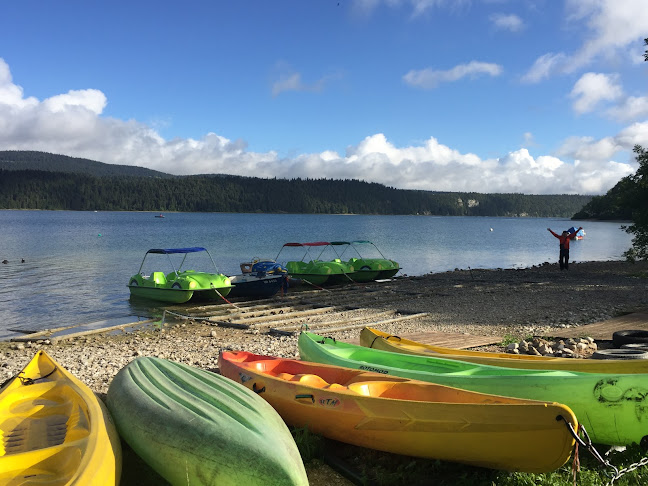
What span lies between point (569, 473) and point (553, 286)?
58.6ft

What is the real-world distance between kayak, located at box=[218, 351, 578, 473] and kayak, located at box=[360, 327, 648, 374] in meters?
2.03

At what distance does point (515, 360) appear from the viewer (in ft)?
23.0

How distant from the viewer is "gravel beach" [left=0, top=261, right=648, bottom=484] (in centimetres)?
1020

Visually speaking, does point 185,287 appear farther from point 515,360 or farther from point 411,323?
point 515,360

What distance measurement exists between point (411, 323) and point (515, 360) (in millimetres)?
7238

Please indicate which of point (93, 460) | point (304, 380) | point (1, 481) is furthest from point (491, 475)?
point (1, 481)

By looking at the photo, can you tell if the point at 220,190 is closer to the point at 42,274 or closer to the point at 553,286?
the point at 42,274

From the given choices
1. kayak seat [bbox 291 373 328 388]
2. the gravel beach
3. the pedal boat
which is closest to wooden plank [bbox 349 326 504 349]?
the gravel beach

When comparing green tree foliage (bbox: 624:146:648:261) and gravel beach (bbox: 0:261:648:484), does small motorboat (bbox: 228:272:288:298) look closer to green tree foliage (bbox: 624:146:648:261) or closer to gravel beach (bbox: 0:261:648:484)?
gravel beach (bbox: 0:261:648:484)

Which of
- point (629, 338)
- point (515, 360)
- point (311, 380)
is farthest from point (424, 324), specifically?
point (311, 380)

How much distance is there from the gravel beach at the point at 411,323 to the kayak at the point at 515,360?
94.7 inches

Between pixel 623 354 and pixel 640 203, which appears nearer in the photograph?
pixel 623 354

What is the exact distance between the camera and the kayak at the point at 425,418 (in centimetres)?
422

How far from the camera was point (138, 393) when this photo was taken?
17.1 feet
